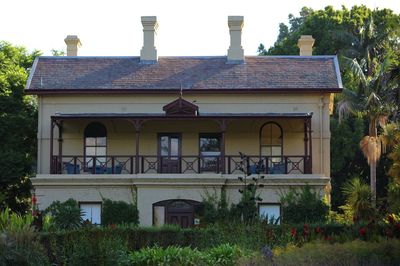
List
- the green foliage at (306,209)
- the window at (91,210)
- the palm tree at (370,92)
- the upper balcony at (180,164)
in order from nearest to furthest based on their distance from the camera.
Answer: the green foliage at (306,209), the window at (91,210), the upper balcony at (180,164), the palm tree at (370,92)

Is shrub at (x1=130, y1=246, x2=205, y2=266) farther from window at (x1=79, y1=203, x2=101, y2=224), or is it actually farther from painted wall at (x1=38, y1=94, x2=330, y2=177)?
painted wall at (x1=38, y1=94, x2=330, y2=177)

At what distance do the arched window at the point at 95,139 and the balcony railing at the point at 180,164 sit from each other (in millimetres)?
577

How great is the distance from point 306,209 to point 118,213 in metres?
7.02

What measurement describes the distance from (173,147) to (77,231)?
1220cm

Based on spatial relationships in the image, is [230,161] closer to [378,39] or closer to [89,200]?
[89,200]

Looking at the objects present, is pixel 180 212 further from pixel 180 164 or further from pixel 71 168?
pixel 71 168

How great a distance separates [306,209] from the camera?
35375mm

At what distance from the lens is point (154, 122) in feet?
126

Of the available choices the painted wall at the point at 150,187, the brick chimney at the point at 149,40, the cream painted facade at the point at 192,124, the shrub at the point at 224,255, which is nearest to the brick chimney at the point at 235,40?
the cream painted facade at the point at 192,124

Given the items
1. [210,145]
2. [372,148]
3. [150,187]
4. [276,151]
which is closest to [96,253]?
[150,187]

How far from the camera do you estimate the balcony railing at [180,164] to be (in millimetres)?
36781

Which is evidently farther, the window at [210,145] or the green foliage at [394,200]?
the window at [210,145]

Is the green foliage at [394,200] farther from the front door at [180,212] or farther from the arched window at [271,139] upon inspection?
the front door at [180,212]

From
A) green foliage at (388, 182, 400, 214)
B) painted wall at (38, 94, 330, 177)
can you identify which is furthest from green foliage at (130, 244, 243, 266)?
painted wall at (38, 94, 330, 177)
